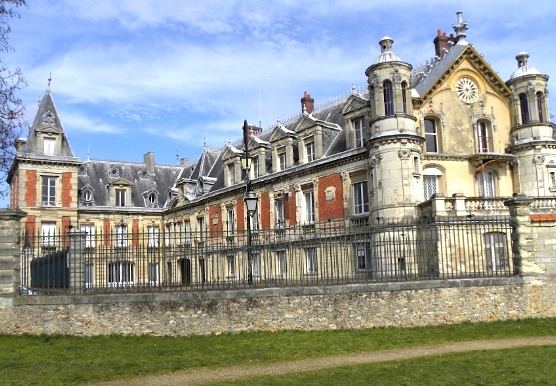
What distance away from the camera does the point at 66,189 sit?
4369 cm

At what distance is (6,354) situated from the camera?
12961 mm

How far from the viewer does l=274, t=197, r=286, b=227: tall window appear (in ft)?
115

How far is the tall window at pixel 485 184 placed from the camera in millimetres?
29734

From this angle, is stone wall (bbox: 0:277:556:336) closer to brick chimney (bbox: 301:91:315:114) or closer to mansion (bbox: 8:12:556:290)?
mansion (bbox: 8:12:556:290)

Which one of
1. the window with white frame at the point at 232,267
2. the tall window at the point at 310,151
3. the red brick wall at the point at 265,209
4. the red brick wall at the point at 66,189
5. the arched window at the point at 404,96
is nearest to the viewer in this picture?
the window with white frame at the point at 232,267

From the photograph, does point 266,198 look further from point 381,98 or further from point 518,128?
point 518,128

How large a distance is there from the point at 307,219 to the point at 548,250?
17.4 m

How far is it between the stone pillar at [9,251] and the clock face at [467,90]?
22.8m

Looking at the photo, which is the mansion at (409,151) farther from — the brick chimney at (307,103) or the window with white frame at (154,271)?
the window with white frame at (154,271)

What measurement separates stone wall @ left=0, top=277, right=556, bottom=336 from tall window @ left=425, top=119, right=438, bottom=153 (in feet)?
45.4

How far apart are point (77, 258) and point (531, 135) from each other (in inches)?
940

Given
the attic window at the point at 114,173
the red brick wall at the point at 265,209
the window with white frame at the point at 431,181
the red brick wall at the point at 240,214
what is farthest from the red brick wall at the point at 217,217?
the window with white frame at the point at 431,181

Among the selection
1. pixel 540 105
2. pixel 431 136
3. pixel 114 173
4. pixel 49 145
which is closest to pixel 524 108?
pixel 540 105

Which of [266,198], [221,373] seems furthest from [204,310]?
[266,198]
